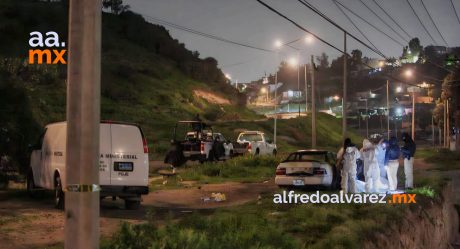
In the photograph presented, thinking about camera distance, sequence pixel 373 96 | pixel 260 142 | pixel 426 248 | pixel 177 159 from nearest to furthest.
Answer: pixel 426 248
pixel 177 159
pixel 260 142
pixel 373 96

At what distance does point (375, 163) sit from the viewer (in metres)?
16.4

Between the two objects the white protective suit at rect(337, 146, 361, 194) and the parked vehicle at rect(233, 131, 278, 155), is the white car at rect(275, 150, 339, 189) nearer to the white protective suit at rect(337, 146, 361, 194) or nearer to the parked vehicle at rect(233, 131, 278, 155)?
the white protective suit at rect(337, 146, 361, 194)

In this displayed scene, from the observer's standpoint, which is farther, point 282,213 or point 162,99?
point 162,99

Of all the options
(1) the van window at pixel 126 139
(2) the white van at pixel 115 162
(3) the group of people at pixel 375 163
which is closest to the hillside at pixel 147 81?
(2) the white van at pixel 115 162

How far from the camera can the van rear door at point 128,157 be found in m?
13.5

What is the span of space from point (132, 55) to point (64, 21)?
10784 mm

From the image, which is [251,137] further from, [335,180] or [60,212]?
[60,212]

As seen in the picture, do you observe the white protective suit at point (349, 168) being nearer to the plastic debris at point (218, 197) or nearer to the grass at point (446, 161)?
the plastic debris at point (218, 197)

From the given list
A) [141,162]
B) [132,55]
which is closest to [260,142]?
[141,162]

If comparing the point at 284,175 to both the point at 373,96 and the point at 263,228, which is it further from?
the point at 373,96

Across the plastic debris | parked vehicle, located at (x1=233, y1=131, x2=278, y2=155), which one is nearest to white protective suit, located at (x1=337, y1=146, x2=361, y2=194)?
the plastic debris

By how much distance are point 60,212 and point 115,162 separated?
169 cm

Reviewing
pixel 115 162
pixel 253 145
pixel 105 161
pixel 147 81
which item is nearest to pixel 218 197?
pixel 115 162

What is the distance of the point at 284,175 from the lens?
59.1 feet
